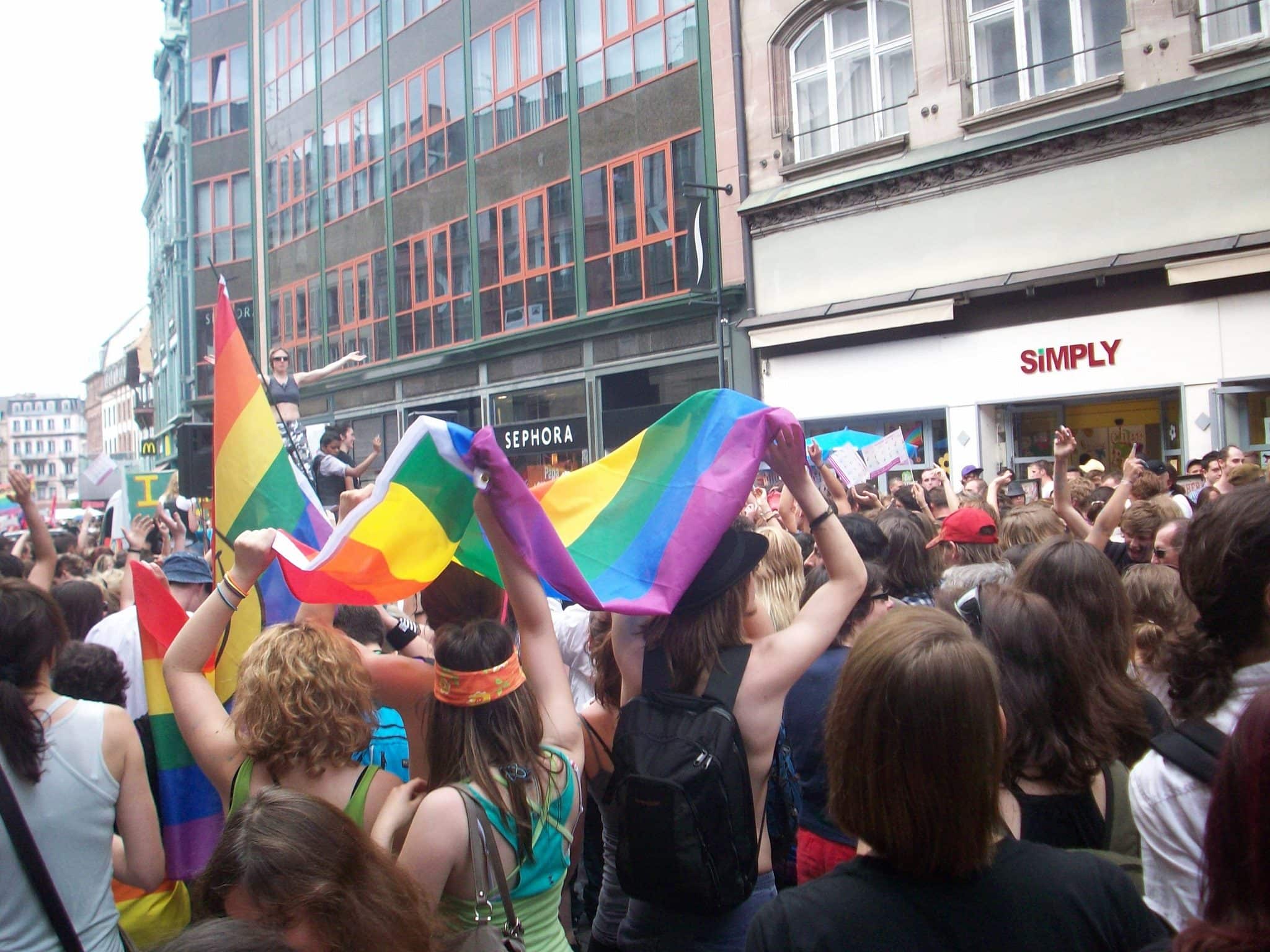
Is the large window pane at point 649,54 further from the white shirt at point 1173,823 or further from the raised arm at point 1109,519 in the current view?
the white shirt at point 1173,823

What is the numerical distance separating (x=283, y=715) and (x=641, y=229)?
1800 centimetres

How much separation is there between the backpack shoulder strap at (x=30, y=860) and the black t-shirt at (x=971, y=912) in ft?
5.71

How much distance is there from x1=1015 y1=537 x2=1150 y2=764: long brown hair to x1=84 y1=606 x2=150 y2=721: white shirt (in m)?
3.37

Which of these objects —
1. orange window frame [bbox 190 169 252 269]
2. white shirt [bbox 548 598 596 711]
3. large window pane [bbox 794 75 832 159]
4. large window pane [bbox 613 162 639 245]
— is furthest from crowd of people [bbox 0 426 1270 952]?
orange window frame [bbox 190 169 252 269]

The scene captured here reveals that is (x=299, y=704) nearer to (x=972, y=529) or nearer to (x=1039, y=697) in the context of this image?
(x=1039, y=697)

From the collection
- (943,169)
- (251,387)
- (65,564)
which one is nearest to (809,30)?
(943,169)

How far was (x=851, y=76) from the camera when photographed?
16734 mm

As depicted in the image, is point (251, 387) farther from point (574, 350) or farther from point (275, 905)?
point (574, 350)

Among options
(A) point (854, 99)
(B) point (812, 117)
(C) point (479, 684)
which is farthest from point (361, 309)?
(C) point (479, 684)

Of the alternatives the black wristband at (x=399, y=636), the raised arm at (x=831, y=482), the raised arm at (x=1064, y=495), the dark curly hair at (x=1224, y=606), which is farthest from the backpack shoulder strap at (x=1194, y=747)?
the raised arm at (x=831, y=482)

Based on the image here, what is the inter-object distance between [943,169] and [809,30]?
3.88 meters

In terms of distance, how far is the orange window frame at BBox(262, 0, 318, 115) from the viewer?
100ft

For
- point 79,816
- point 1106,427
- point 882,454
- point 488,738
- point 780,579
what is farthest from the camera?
point 1106,427

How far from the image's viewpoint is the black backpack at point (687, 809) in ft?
8.15
